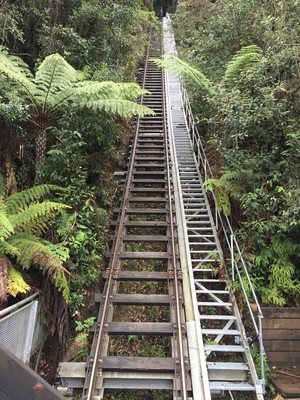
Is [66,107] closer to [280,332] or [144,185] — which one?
[144,185]

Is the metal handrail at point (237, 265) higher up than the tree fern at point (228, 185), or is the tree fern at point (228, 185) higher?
the tree fern at point (228, 185)

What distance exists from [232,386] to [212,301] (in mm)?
1807

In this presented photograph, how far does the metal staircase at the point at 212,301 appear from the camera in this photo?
13.6ft

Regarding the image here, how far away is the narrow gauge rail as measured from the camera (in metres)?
3.97

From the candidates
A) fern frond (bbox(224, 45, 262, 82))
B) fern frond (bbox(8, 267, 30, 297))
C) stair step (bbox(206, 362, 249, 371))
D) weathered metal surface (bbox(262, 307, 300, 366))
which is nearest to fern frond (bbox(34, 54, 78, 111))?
fern frond (bbox(8, 267, 30, 297))

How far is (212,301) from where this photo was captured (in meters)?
5.67

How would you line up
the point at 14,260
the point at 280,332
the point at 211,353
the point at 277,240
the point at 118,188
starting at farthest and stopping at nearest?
the point at 118,188 → the point at 277,240 → the point at 280,332 → the point at 211,353 → the point at 14,260

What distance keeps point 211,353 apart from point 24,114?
504cm

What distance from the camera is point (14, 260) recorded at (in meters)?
4.40

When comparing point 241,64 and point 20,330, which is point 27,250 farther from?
point 241,64

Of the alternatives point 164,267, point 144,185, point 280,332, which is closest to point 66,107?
point 144,185

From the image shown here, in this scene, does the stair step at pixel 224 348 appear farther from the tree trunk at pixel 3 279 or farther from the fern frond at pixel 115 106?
the fern frond at pixel 115 106

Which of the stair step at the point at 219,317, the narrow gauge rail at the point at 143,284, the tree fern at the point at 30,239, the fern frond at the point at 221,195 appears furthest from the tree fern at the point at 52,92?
the stair step at the point at 219,317

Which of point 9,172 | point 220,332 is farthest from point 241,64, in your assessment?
point 220,332
